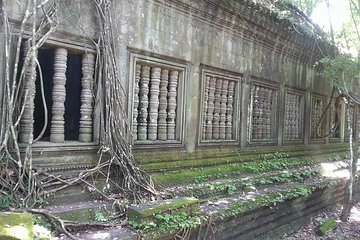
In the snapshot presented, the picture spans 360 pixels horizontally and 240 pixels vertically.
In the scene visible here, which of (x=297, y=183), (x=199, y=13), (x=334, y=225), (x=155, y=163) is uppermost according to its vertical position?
(x=199, y=13)

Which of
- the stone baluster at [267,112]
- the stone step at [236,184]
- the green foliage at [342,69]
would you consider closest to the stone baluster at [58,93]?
the stone step at [236,184]

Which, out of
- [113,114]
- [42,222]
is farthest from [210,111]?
[42,222]

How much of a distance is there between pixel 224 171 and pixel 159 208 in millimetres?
2279

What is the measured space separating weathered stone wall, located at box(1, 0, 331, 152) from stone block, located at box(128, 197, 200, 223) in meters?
1.07

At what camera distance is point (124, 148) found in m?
4.34

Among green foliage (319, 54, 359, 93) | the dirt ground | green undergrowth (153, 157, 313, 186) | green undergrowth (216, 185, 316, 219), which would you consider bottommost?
the dirt ground

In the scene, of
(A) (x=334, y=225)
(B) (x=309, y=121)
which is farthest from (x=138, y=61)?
(B) (x=309, y=121)

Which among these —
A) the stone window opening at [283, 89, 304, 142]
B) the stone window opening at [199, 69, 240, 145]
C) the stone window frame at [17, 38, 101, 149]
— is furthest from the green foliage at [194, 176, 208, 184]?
the stone window opening at [283, 89, 304, 142]

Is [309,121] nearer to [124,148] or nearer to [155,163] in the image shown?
[155,163]

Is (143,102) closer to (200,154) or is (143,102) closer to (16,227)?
(200,154)

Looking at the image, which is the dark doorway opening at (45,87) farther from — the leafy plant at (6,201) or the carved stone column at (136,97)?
the leafy plant at (6,201)

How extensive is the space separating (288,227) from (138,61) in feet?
12.5

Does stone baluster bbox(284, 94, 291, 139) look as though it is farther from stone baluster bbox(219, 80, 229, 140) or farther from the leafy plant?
the leafy plant

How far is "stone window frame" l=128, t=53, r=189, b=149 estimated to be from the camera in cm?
453
